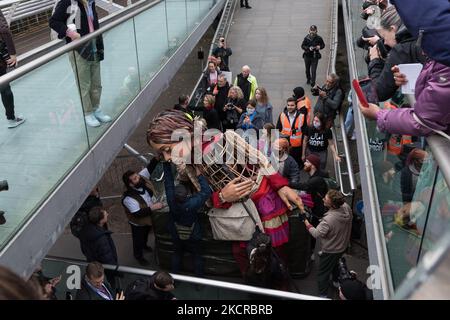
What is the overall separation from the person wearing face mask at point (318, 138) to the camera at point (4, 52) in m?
4.57

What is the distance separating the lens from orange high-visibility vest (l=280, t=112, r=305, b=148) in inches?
289

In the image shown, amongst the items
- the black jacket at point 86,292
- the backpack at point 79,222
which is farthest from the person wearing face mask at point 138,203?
the black jacket at point 86,292

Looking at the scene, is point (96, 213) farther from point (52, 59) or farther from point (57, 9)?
point (57, 9)

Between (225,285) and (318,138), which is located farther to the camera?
(318,138)

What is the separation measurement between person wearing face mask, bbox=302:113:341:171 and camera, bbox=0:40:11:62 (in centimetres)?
457

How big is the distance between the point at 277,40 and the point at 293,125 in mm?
7508

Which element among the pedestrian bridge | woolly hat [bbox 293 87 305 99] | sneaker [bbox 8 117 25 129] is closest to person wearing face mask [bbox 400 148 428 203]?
the pedestrian bridge

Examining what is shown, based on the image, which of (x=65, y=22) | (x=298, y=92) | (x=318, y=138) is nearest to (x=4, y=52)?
(x=65, y=22)

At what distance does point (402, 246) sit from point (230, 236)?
199cm

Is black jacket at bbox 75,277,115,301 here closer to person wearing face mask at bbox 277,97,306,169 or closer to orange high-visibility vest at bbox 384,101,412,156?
orange high-visibility vest at bbox 384,101,412,156

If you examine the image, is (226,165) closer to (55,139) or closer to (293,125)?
(55,139)

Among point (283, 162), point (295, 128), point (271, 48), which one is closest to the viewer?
point (283, 162)

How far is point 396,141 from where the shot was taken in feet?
11.4
